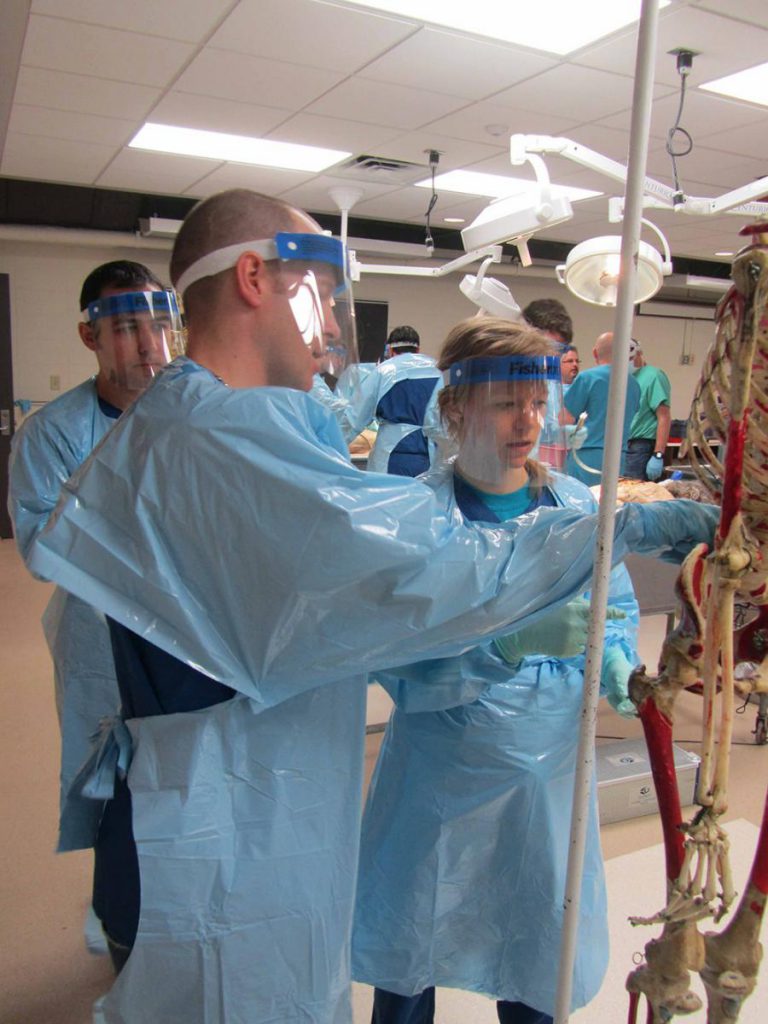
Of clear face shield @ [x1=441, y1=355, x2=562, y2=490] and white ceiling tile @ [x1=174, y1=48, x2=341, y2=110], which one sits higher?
white ceiling tile @ [x1=174, y1=48, x2=341, y2=110]

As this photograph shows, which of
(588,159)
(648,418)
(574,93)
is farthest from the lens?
(648,418)

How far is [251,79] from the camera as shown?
366 cm

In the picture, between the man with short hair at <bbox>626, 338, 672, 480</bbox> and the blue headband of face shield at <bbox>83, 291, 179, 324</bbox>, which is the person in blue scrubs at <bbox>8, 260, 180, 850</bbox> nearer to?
the blue headband of face shield at <bbox>83, 291, 179, 324</bbox>

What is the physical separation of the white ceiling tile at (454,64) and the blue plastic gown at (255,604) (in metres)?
2.95

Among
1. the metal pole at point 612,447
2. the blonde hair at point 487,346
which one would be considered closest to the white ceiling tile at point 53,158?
the blonde hair at point 487,346

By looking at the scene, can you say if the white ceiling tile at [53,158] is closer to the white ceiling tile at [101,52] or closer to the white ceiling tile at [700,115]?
the white ceiling tile at [101,52]

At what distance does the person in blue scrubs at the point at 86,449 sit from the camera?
174 cm

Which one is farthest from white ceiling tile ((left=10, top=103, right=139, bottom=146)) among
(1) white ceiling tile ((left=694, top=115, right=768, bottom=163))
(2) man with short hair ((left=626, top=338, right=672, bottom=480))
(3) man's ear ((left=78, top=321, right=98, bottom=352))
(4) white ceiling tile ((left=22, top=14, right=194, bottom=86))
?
(1) white ceiling tile ((left=694, top=115, right=768, bottom=163))

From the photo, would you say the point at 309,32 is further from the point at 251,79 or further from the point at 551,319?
the point at 551,319

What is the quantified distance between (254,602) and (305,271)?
41cm

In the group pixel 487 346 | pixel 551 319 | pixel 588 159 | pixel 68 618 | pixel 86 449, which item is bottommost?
pixel 68 618

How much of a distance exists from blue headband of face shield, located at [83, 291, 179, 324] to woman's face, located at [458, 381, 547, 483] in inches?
31.6

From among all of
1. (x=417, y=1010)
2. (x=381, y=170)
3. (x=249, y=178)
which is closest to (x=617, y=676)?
(x=417, y=1010)

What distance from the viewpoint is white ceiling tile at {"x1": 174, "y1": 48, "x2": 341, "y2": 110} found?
345cm
